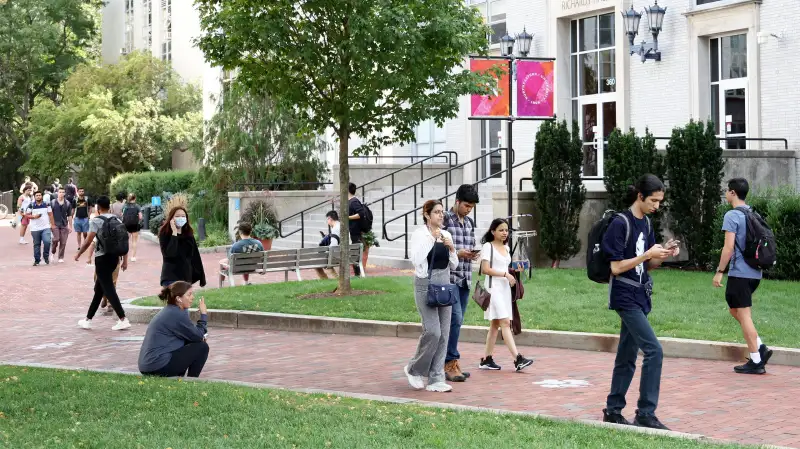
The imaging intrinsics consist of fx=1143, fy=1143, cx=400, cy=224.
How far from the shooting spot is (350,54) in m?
17.1

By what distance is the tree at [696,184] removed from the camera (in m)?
20.2

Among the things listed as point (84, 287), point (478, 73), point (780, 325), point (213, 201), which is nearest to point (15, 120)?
point (213, 201)

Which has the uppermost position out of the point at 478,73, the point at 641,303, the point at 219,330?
the point at 478,73

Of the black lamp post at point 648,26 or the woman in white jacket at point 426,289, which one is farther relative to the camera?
the black lamp post at point 648,26

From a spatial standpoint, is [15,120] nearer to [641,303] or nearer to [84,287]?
[84,287]

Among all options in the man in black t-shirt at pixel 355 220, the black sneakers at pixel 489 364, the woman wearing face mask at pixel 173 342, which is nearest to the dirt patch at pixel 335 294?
the man in black t-shirt at pixel 355 220

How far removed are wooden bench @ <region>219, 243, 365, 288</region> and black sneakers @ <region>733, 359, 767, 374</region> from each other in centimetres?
975

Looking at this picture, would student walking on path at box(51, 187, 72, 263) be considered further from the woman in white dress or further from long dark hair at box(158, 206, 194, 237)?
the woman in white dress

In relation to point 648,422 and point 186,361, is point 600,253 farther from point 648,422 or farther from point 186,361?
point 186,361

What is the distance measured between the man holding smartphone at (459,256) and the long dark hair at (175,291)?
249 cm

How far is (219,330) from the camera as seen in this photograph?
1562 cm

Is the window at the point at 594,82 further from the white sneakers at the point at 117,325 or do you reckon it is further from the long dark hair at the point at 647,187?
the long dark hair at the point at 647,187

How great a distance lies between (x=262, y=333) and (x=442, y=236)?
5.59 metres

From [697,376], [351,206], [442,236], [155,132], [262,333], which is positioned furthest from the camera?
[155,132]
